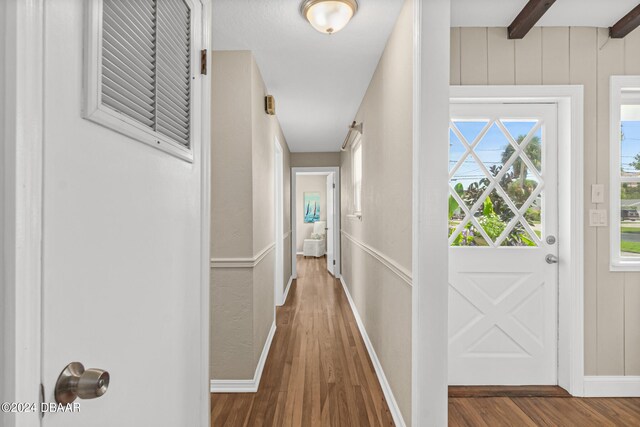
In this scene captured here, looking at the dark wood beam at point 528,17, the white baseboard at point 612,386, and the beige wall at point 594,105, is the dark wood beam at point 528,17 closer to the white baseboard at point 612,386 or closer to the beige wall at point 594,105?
the beige wall at point 594,105

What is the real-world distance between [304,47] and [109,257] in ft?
6.50

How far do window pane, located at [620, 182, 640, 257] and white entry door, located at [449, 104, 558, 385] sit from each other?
1.41 feet

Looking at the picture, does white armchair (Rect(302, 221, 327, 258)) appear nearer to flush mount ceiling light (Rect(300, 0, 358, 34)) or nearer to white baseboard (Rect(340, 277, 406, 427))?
white baseboard (Rect(340, 277, 406, 427))

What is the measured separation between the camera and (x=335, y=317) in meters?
3.69

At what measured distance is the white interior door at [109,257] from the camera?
55cm

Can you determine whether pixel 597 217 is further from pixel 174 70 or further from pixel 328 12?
pixel 174 70

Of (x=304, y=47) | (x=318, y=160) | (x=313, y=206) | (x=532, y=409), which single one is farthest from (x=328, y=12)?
(x=313, y=206)

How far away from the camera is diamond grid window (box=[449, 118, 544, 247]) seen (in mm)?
2188

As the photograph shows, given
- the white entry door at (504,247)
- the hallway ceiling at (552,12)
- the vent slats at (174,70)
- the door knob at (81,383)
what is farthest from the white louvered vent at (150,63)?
the white entry door at (504,247)

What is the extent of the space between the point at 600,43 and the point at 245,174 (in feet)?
8.24

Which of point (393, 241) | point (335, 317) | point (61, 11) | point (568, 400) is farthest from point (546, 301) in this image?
point (61, 11)

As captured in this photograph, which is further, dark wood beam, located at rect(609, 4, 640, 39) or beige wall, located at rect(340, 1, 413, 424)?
dark wood beam, located at rect(609, 4, 640, 39)

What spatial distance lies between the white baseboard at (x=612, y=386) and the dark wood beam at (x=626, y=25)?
222 centimetres

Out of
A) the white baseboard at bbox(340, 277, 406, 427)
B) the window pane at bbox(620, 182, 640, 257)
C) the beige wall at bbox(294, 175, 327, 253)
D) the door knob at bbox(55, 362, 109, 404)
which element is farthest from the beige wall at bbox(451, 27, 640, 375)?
the beige wall at bbox(294, 175, 327, 253)
